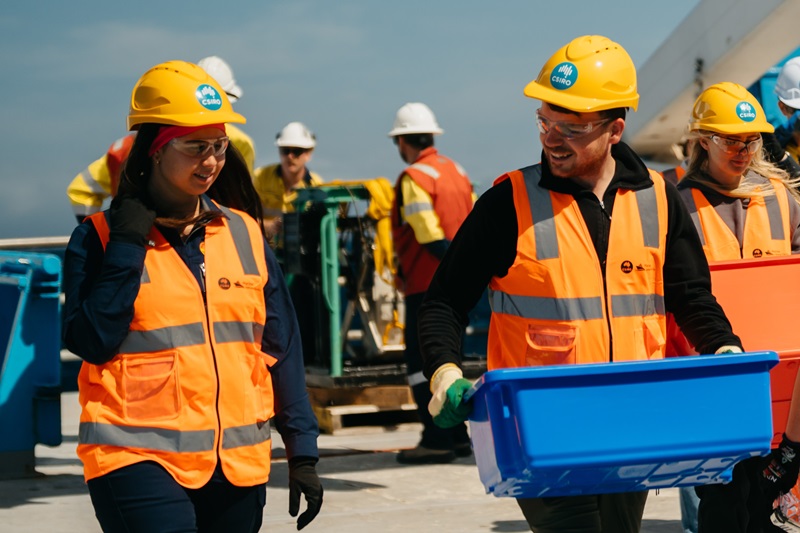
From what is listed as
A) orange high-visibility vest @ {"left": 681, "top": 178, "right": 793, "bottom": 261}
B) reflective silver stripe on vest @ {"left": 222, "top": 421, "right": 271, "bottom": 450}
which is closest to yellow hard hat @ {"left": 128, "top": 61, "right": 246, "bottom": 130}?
reflective silver stripe on vest @ {"left": 222, "top": 421, "right": 271, "bottom": 450}

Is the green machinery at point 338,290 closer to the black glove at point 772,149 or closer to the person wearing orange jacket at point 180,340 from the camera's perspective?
the black glove at point 772,149

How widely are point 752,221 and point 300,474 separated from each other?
7.83 feet

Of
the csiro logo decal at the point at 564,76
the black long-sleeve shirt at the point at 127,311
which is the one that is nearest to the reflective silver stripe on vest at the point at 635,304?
the csiro logo decal at the point at 564,76

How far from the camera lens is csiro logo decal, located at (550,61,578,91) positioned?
3.50 meters

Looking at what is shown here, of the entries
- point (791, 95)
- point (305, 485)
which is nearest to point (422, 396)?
point (791, 95)

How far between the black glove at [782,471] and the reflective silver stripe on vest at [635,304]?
1.81 ft

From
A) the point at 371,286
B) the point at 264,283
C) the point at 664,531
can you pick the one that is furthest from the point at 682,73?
the point at 264,283

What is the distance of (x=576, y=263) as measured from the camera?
348 cm

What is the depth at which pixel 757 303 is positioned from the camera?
443 cm

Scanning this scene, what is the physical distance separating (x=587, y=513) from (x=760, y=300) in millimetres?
1317

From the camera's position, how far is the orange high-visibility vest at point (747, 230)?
5.18 meters

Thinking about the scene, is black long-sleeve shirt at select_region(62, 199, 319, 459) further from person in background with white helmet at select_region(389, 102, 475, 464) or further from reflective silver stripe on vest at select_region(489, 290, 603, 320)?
person in background with white helmet at select_region(389, 102, 475, 464)

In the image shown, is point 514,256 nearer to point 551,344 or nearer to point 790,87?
point 551,344

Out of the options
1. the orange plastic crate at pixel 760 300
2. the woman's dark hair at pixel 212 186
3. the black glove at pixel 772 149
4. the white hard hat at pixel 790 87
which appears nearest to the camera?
the woman's dark hair at pixel 212 186
